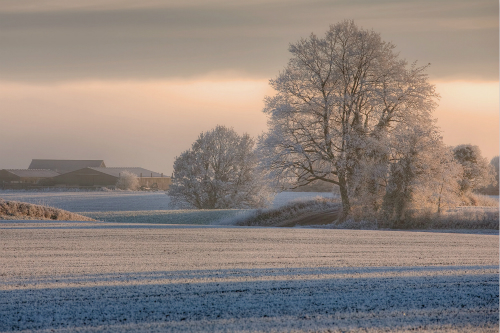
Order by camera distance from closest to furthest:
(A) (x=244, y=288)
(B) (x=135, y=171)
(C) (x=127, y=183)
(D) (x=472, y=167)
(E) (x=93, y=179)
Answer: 1. (A) (x=244, y=288)
2. (D) (x=472, y=167)
3. (C) (x=127, y=183)
4. (E) (x=93, y=179)
5. (B) (x=135, y=171)

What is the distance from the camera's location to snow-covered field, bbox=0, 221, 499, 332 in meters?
6.02

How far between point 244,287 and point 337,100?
19.4 metres

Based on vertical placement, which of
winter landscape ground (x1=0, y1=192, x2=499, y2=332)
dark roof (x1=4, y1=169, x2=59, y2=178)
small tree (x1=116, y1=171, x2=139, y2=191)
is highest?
dark roof (x1=4, y1=169, x2=59, y2=178)

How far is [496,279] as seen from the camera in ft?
29.0

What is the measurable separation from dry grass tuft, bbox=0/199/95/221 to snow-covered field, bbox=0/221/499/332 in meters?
9.64

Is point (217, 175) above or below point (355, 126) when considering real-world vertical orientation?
below

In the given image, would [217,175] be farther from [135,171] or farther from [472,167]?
[135,171]

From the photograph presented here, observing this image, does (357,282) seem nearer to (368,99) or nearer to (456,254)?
(456,254)

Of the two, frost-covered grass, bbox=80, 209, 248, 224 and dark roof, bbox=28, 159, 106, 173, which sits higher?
dark roof, bbox=28, 159, 106, 173

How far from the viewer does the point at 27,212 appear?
23406 mm

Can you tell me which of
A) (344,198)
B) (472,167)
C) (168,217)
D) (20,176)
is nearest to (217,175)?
(168,217)

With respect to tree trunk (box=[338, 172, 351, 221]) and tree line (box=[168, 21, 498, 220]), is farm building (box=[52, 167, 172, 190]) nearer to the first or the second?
tree line (box=[168, 21, 498, 220])

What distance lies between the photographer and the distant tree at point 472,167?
39.0 metres

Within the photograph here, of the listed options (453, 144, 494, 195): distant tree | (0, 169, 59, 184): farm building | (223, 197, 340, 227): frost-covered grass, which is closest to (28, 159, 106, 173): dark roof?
(0, 169, 59, 184): farm building
